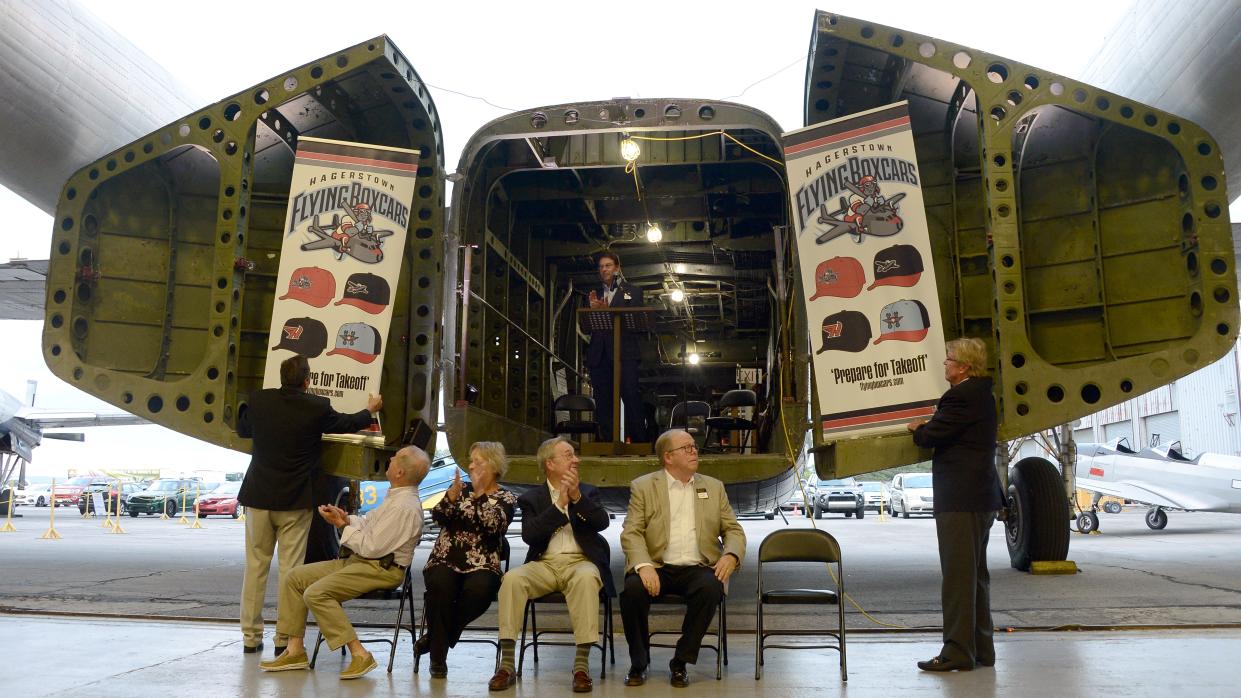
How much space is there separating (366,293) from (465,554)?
2.33m

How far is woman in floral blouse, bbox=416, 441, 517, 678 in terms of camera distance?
428 cm

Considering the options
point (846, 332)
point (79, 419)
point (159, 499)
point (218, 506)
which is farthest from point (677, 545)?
point (79, 419)

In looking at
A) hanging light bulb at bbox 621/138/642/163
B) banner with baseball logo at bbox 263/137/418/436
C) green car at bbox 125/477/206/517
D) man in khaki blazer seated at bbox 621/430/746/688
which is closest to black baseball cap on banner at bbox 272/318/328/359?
banner with baseball logo at bbox 263/137/418/436

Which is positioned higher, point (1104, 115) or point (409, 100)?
point (409, 100)

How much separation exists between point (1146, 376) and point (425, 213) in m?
4.81

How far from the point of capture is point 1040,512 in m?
7.66

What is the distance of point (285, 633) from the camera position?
4.44 metres

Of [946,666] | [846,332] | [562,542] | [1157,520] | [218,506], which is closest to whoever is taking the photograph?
[946,666]

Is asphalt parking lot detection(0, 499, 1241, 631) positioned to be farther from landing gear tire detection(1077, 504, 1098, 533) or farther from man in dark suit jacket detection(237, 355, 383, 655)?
landing gear tire detection(1077, 504, 1098, 533)

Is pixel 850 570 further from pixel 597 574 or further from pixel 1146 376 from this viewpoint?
pixel 597 574

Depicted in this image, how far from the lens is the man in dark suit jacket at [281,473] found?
4.83m

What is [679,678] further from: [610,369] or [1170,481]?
[1170,481]

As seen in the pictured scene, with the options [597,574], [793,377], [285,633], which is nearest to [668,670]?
[597,574]

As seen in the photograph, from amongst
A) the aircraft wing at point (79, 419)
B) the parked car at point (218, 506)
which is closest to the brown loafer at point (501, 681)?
the parked car at point (218, 506)
